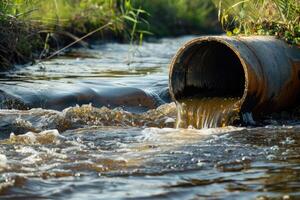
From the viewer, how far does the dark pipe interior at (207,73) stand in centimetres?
671

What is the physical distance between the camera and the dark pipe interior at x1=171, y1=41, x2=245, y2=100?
671 cm

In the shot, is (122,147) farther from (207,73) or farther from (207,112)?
(207,73)

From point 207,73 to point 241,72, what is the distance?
41 centimetres

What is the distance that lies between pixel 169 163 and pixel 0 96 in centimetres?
259

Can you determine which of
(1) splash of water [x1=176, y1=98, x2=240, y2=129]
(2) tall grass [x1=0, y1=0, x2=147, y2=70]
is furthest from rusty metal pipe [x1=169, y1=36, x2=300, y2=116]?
(2) tall grass [x1=0, y1=0, x2=147, y2=70]

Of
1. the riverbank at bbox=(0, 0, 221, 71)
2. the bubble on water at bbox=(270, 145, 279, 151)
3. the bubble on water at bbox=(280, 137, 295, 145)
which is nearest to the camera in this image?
the bubble on water at bbox=(270, 145, 279, 151)

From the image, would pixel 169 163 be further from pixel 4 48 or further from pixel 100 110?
pixel 4 48

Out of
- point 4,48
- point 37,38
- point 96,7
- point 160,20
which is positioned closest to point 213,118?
point 4,48

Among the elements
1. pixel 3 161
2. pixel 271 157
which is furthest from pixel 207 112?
pixel 3 161

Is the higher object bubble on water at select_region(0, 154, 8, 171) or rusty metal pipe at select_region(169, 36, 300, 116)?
rusty metal pipe at select_region(169, 36, 300, 116)

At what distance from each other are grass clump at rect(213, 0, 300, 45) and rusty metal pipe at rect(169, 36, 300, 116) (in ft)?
0.73

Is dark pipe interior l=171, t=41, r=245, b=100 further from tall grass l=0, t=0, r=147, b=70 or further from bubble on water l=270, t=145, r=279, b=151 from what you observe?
bubble on water l=270, t=145, r=279, b=151

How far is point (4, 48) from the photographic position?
321 inches

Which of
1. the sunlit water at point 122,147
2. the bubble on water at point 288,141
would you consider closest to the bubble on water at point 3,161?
the sunlit water at point 122,147
